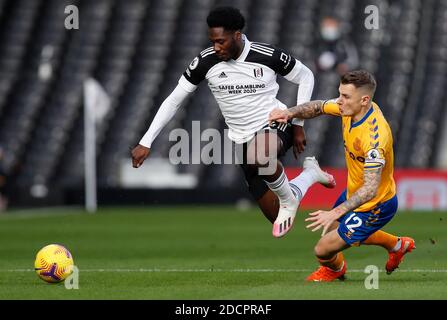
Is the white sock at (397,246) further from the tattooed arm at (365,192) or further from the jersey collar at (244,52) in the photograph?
the jersey collar at (244,52)

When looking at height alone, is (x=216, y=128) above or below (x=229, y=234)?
above

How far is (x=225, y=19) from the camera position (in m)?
10.6

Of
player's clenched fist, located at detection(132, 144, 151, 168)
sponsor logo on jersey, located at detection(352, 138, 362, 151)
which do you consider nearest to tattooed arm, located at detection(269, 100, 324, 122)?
sponsor logo on jersey, located at detection(352, 138, 362, 151)

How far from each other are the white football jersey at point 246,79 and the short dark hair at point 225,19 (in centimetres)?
48

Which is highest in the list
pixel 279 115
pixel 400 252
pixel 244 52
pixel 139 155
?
pixel 244 52

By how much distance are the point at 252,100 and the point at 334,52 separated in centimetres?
A: 2663

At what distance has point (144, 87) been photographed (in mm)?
39281

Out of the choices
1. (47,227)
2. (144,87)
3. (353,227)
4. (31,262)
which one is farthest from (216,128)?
(353,227)

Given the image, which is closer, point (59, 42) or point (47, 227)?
point (47, 227)

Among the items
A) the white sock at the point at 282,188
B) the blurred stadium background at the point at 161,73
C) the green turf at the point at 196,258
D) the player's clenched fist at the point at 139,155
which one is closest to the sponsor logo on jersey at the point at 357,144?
the green turf at the point at 196,258

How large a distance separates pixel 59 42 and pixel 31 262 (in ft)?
87.0

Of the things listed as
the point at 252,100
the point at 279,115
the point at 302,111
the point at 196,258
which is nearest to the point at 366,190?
the point at 279,115

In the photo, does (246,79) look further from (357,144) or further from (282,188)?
(357,144)

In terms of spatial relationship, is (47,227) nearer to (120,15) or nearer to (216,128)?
(216,128)
